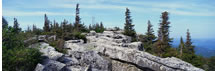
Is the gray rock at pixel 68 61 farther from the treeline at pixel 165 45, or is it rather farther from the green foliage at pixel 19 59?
the treeline at pixel 165 45

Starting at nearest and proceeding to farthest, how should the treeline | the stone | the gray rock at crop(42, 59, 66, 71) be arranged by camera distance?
the stone < the gray rock at crop(42, 59, 66, 71) < the treeline

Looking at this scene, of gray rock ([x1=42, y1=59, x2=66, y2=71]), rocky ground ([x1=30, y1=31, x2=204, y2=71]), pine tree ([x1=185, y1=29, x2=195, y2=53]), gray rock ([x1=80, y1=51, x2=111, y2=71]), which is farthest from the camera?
pine tree ([x1=185, y1=29, x2=195, y2=53])

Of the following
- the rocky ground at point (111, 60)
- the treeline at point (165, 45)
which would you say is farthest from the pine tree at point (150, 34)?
the rocky ground at point (111, 60)

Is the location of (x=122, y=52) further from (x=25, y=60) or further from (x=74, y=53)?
(x=25, y=60)

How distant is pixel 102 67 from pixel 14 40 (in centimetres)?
622

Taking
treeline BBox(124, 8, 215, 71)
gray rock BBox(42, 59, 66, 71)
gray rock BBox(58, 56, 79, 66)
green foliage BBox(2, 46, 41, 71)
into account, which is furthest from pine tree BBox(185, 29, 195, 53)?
green foliage BBox(2, 46, 41, 71)

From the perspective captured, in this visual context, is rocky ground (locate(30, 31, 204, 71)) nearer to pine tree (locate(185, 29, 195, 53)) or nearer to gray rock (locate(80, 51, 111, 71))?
gray rock (locate(80, 51, 111, 71))

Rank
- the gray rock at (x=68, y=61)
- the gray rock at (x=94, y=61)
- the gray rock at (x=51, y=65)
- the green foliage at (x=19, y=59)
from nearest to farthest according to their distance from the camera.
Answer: the green foliage at (x=19, y=59) → the gray rock at (x=51, y=65) → the gray rock at (x=68, y=61) → the gray rock at (x=94, y=61)

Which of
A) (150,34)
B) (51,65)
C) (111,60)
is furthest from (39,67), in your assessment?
(150,34)

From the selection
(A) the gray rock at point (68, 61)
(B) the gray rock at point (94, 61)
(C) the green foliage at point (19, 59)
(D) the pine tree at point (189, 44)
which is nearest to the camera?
(C) the green foliage at point (19, 59)

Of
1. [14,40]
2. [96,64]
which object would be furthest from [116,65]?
[14,40]

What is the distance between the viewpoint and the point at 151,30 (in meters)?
49.8

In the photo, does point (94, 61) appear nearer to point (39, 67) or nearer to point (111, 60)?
point (111, 60)

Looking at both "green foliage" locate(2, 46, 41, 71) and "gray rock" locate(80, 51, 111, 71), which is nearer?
"green foliage" locate(2, 46, 41, 71)
